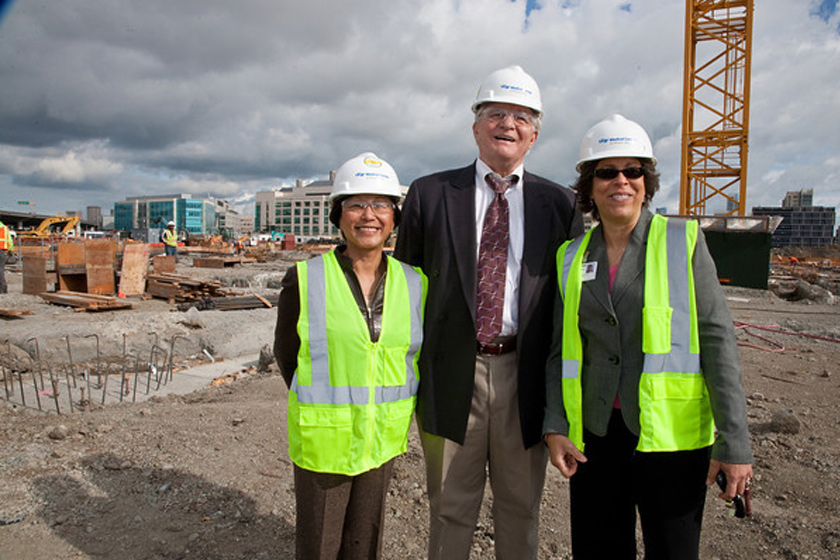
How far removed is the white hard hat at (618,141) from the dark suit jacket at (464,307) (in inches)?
16.5

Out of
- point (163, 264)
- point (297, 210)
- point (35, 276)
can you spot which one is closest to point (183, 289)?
point (163, 264)

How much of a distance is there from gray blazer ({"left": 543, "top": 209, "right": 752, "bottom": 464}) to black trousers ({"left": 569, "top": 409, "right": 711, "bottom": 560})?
113mm

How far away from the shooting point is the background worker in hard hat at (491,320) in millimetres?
2412

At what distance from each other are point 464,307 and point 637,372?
78 centimetres

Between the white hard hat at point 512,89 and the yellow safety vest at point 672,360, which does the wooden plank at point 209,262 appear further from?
the yellow safety vest at point 672,360

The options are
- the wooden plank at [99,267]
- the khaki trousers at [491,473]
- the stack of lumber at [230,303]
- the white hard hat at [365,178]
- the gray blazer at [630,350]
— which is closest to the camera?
the gray blazer at [630,350]

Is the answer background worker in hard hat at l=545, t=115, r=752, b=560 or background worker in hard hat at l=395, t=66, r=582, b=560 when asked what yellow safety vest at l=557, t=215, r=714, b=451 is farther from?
background worker in hard hat at l=395, t=66, r=582, b=560

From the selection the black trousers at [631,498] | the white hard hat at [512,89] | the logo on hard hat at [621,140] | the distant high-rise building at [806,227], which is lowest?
the black trousers at [631,498]

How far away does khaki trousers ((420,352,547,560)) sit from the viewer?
97.0 inches

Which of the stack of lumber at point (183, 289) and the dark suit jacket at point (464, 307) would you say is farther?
the stack of lumber at point (183, 289)

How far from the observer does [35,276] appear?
13.9 meters

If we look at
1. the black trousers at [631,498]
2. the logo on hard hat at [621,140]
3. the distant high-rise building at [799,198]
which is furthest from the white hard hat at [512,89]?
the distant high-rise building at [799,198]

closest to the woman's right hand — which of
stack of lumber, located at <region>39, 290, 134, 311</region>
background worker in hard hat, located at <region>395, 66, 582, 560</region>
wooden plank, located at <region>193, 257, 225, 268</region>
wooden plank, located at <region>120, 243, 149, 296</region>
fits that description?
background worker in hard hat, located at <region>395, 66, 582, 560</region>

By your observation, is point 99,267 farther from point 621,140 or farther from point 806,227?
point 806,227
